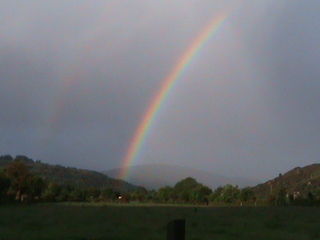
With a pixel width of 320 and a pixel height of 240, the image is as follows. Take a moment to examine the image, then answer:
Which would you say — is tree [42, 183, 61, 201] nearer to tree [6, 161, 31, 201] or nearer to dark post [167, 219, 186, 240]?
tree [6, 161, 31, 201]

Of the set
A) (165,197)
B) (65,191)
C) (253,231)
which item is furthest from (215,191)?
(253,231)

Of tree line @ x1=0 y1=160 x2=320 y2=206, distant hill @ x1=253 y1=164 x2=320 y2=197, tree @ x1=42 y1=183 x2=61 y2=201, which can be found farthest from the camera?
distant hill @ x1=253 y1=164 x2=320 y2=197

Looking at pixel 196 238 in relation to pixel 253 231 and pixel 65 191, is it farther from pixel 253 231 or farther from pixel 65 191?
pixel 65 191

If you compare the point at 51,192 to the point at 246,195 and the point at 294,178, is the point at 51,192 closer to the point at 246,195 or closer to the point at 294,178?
the point at 246,195

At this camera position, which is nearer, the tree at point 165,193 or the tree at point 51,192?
the tree at point 51,192

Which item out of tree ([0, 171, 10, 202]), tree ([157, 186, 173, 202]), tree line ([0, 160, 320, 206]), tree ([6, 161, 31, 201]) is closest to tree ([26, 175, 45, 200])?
tree line ([0, 160, 320, 206])

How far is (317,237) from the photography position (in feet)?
66.1

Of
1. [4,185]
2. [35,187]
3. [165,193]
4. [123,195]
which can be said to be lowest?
[4,185]

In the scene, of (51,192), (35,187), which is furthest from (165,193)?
(35,187)

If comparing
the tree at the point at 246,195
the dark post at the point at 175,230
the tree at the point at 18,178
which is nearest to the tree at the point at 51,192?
the tree at the point at 18,178

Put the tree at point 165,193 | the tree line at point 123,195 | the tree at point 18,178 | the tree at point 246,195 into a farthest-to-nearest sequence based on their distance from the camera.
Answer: the tree at point 165,193 < the tree at point 246,195 < the tree at point 18,178 < the tree line at point 123,195

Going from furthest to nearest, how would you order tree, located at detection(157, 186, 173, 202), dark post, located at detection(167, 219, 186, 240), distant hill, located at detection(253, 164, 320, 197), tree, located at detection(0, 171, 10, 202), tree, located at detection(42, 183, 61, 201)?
1. distant hill, located at detection(253, 164, 320, 197)
2. tree, located at detection(157, 186, 173, 202)
3. tree, located at detection(42, 183, 61, 201)
4. tree, located at detection(0, 171, 10, 202)
5. dark post, located at detection(167, 219, 186, 240)

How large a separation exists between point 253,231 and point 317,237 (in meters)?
2.90

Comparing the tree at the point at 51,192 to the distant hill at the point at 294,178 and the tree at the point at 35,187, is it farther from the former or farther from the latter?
the distant hill at the point at 294,178
